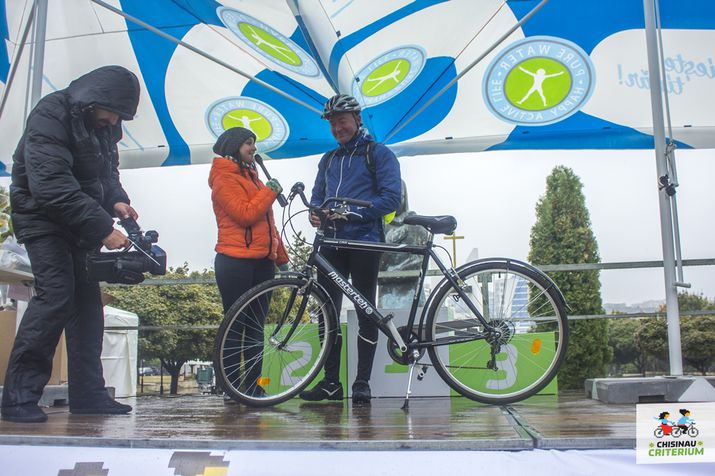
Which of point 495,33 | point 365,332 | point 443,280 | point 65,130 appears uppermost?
point 495,33

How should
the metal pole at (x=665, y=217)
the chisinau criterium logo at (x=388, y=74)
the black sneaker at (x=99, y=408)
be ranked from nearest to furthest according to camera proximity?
the black sneaker at (x=99, y=408) < the metal pole at (x=665, y=217) < the chisinau criterium logo at (x=388, y=74)

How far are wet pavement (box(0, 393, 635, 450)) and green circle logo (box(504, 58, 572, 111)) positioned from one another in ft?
8.23

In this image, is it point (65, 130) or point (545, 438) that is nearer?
point (545, 438)

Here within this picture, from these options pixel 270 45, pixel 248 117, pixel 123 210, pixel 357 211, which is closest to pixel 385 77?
pixel 270 45

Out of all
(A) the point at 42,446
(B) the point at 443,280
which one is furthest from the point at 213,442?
(B) the point at 443,280

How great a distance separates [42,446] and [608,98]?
435cm

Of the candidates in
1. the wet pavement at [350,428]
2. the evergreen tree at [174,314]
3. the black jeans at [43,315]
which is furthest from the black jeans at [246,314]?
the evergreen tree at [174,314]

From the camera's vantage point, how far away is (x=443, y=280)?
324 centimetres

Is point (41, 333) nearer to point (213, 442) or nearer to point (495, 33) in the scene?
point (213, 442)

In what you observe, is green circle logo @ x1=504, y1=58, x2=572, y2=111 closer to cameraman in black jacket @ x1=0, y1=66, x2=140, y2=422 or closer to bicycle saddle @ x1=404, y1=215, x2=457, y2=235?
bicycle saddle @ x1=404, y1=215, x2=457, y2=235

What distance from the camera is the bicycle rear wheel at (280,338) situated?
3229mm

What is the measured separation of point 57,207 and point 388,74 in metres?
2.95

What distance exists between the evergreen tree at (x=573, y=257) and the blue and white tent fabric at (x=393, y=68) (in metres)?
12.1

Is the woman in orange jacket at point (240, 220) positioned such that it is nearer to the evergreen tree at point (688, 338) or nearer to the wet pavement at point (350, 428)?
the wet pavement at point (350, 428)
